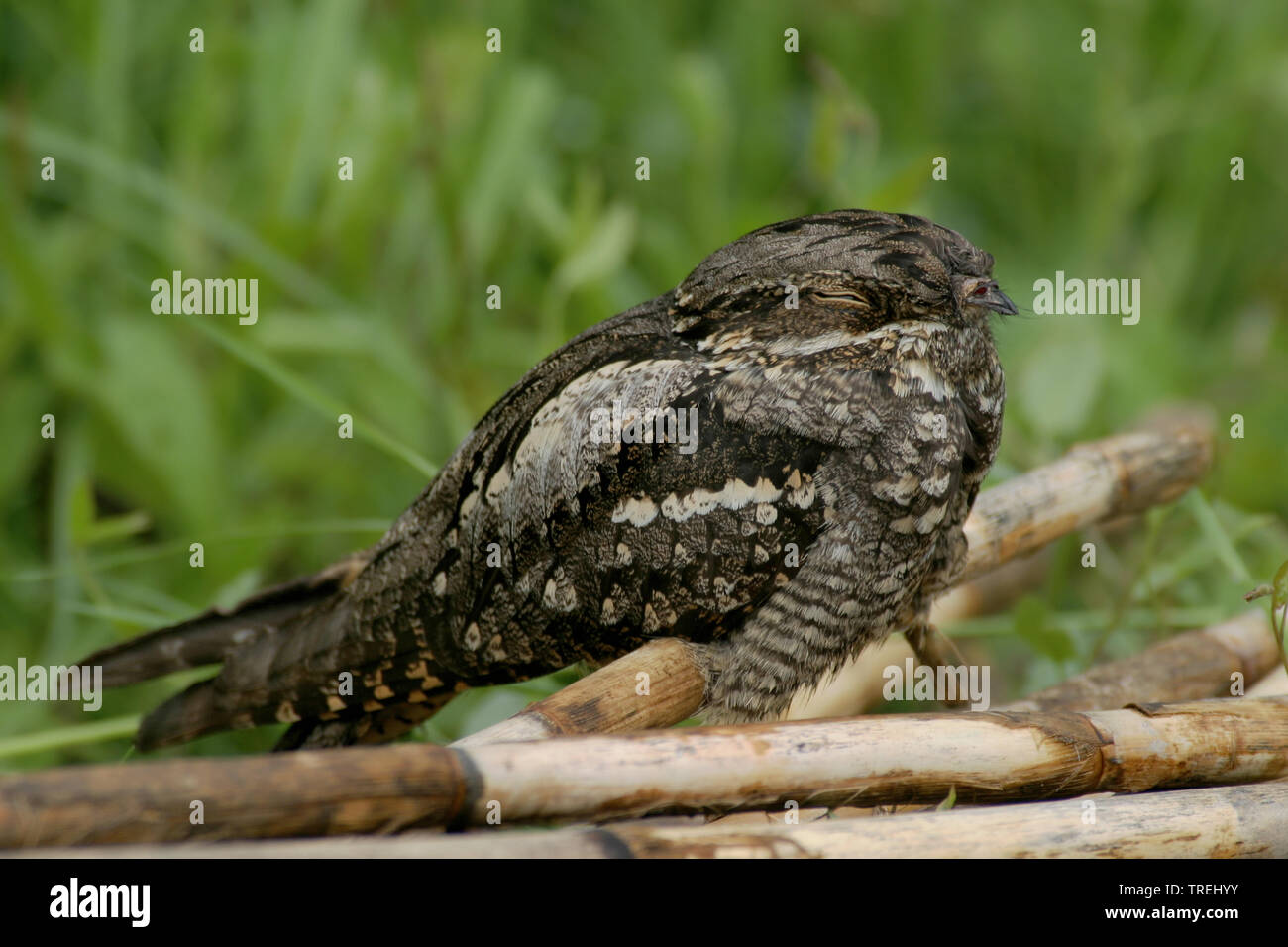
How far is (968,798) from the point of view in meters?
1.88

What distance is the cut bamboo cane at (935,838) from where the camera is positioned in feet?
4.52

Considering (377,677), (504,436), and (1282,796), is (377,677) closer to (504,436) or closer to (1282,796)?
(504,436)

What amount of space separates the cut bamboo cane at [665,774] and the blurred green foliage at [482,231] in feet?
2.77

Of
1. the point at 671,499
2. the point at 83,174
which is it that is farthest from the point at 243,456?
the point at 671,499

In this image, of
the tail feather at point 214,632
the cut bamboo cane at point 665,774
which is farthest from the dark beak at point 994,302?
the tail feather at point 214,632

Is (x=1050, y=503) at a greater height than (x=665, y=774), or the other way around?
(x=1050, y=503)

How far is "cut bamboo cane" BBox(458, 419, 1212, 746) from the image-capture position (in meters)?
2.23

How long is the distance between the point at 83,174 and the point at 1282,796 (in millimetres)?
4701

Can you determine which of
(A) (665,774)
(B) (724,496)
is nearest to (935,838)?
(A) (665,774)

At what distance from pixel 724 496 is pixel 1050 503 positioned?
0.94 meters

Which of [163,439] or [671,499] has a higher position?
[163,439]

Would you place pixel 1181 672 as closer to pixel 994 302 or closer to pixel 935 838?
pixel 994 302

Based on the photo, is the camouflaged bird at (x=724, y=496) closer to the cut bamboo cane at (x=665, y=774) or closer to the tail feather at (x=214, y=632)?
A: the tail feather at (x=214, y=632)

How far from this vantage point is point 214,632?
103 inches
